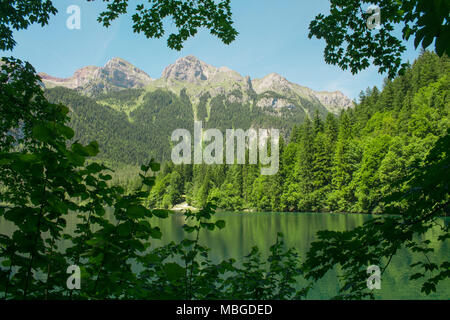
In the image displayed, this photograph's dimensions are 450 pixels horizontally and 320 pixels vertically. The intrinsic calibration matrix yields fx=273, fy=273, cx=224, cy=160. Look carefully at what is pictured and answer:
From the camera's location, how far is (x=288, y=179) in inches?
2117

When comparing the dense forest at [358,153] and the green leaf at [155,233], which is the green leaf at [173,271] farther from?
the dense forest at [358,153]

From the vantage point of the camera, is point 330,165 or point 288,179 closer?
point 330,165

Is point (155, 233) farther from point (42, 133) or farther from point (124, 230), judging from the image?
point (42, 133)

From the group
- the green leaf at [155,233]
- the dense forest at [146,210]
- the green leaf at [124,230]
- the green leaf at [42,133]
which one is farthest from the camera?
the green leaf at [155,233]

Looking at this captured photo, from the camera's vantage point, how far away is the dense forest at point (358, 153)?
34750 mm

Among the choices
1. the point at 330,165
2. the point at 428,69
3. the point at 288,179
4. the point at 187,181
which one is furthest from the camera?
the point at 187,181

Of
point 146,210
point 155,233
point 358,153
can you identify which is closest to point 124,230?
point 146,210

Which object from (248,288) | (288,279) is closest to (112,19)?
(248,288)

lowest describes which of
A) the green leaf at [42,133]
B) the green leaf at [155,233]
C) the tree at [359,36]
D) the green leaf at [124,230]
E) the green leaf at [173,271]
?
the green leaf at [173,271]

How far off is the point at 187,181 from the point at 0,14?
3291 inches

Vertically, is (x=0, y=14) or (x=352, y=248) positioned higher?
(x=0, y=14)

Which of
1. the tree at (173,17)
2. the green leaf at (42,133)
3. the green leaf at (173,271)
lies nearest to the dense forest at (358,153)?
the tree at (173,17)
